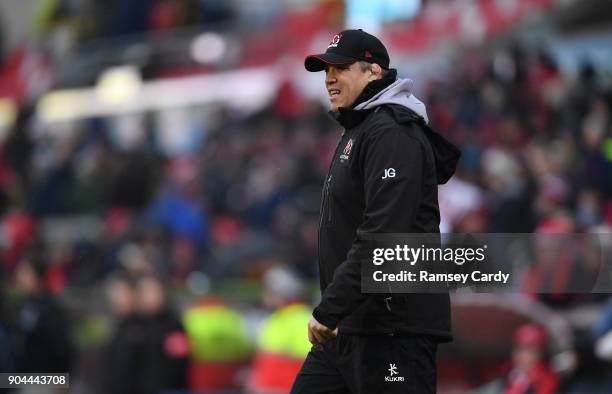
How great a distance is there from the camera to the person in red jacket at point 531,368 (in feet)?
25.7

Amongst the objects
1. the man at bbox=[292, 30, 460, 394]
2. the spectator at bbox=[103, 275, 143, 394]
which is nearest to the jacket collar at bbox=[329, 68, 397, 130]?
the man at bbox=[292, 30, 460, 394]

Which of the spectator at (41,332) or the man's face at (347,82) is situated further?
the spectator at (41,332)

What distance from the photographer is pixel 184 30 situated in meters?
20.5

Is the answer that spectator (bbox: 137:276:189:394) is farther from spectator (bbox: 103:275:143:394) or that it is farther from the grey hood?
the grey hood

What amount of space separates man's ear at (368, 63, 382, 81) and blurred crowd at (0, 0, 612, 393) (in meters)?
2.67

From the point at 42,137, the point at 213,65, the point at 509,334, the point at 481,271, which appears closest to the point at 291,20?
the point at 213,65

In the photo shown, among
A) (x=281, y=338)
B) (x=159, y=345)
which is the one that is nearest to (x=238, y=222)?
(x=281, y=338)

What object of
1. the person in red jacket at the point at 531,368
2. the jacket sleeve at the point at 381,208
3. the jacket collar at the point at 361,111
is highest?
the jacket collar at the point at 361,111

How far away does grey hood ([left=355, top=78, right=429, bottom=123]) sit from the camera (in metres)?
4.92

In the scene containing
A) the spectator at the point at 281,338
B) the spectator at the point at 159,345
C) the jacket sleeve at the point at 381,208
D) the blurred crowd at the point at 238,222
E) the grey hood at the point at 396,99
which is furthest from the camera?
the spectator at the point at 281,338

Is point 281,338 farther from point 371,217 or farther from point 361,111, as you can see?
point 371,217

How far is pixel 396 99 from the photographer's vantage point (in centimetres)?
495

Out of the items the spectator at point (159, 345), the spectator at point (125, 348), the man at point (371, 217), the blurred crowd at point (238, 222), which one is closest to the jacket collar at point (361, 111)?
the man at point (371, 217)

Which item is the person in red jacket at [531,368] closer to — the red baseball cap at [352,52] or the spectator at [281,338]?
the spectator at [281,338]
